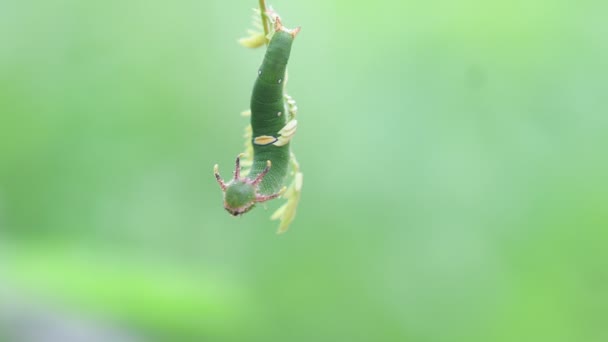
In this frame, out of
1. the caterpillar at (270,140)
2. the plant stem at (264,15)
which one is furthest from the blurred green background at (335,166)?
the plant stem at (264,15)

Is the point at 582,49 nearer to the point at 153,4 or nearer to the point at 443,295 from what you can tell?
the point at 443,295

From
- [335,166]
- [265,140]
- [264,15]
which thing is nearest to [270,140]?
[265,140]

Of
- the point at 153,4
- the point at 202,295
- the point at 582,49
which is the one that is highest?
the point at 153,4

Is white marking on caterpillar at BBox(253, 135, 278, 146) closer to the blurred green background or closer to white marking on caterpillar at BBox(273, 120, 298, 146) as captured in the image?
white marking on caterpillar at BBox(273, 120, 298, 146)

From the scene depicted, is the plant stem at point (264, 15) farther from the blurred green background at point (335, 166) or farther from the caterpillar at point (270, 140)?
the blurred green background at point (335, 166)

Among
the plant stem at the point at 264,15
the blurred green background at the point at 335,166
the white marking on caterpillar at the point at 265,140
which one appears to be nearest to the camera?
the plant stem at the point at 264,15

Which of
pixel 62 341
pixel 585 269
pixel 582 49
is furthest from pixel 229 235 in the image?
pixel 582 49

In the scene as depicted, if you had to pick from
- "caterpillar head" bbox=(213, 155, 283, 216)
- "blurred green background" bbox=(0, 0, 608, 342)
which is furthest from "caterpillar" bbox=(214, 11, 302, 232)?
"blurred green background" bbox=(0, 0, 608, 342)
